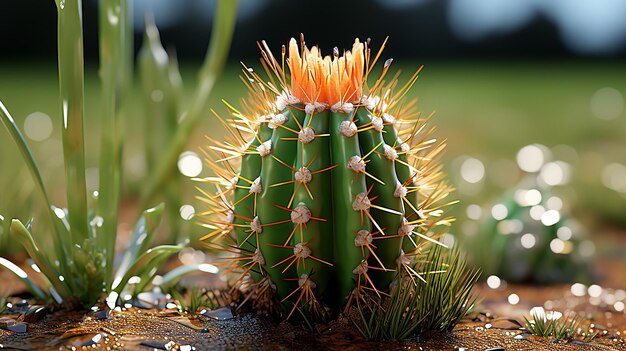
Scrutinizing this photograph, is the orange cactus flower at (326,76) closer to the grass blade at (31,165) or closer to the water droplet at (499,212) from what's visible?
the grass blade at (31,165)

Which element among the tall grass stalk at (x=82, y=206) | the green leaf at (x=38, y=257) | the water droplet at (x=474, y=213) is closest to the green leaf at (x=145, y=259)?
the tall grass stalk at (x=82, y=206)

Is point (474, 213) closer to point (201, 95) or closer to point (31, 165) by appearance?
point (201, 95)

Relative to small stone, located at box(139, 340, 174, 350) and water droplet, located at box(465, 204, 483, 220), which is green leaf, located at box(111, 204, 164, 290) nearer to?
small stone, located at box(139, 340, 174, 350)

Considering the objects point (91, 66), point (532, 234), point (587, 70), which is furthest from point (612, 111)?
point (91, 66)

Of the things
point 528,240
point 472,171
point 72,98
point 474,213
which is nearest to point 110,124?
point 72,98

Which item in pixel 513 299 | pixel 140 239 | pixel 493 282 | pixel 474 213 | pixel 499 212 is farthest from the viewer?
pixel 474 213
